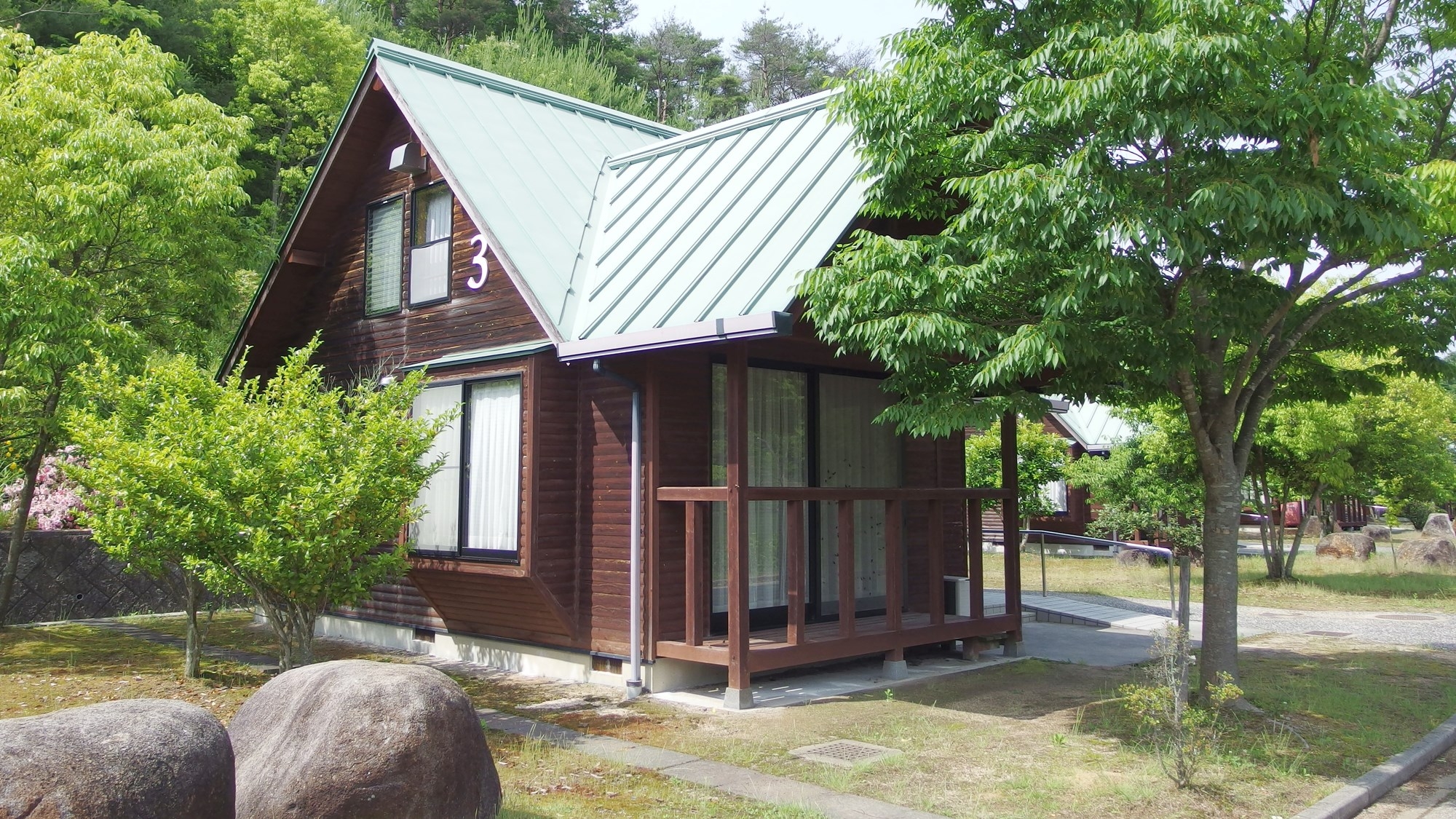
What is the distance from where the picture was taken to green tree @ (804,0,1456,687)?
7309mm

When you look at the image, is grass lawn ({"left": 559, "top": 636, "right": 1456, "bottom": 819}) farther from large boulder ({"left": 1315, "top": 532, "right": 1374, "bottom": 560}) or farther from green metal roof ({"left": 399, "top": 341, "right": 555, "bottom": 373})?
large boulder ({"left": 1315, "top": 532, "right": 1374, "bottom": 560})

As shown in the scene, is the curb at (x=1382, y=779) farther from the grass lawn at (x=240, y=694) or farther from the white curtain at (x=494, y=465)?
the white curtain at (x=494, y=465)

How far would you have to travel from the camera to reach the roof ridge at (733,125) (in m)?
11.9

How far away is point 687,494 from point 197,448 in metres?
4.20

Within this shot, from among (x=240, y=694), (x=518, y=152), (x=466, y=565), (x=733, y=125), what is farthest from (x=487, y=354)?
(x=733, y=125)

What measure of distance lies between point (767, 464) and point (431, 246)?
15.8ft

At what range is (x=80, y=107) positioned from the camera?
1315 centimetres

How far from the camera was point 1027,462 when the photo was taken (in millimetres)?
25734

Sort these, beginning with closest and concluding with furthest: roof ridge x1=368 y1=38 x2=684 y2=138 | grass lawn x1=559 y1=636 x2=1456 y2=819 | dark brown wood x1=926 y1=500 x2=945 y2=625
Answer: grass lawn x1=559 y1=636 x2=1456 y2=819, dark brown wood x1=926 y1=500 x2=945 y2=625, roof ridge x1=368 y1=38 x2=684 y2=138

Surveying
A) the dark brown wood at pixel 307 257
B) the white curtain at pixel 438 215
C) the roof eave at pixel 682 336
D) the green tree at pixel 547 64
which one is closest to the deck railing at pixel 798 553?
the roof eave at pixel 682 336

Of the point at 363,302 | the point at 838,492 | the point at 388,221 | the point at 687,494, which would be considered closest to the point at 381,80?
the point at 388,221

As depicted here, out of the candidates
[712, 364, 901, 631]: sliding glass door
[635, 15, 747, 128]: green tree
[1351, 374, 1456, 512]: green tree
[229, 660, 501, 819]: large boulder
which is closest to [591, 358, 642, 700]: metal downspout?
[712, 364, 901, 631]: sliding glass door

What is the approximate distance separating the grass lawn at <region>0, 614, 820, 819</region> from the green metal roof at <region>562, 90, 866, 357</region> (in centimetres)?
354

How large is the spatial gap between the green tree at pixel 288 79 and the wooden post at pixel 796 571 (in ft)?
90.5
